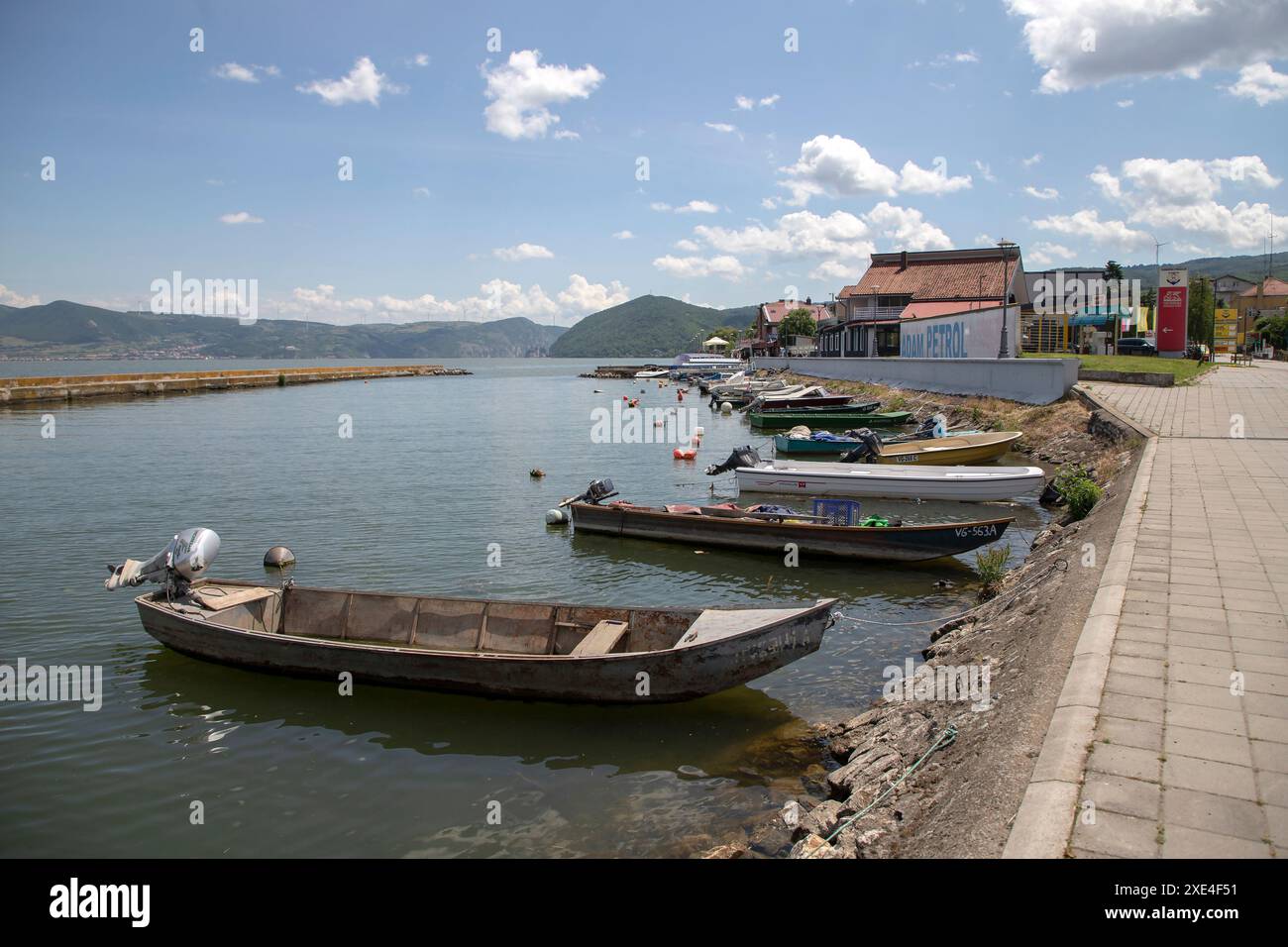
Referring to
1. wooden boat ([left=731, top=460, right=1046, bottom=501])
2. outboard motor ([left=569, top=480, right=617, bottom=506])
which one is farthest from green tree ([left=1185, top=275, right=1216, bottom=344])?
outboard motor ([left=569, top=480, right=617, bottom=506])

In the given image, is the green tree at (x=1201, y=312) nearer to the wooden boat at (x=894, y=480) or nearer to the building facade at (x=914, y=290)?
the building facade at (x=914, y=290)

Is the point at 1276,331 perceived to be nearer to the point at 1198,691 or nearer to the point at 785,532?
the point at 785,532

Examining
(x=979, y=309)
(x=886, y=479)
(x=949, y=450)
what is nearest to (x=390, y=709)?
(x=886, y=479)

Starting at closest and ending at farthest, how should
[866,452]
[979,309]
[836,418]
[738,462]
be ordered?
[738,462], [866,452], [836,418], [979,309]

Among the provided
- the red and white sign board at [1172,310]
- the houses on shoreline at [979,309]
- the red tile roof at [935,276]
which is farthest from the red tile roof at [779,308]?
the red and white sign board at [1172,310]

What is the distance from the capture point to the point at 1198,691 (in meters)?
6.98

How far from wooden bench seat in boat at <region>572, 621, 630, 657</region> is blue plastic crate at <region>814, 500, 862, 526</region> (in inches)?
349

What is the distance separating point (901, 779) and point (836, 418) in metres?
37.3

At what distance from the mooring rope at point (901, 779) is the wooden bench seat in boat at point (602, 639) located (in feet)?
16.0

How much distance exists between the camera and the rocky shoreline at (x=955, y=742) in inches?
249

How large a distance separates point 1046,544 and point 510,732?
12.7 metres
